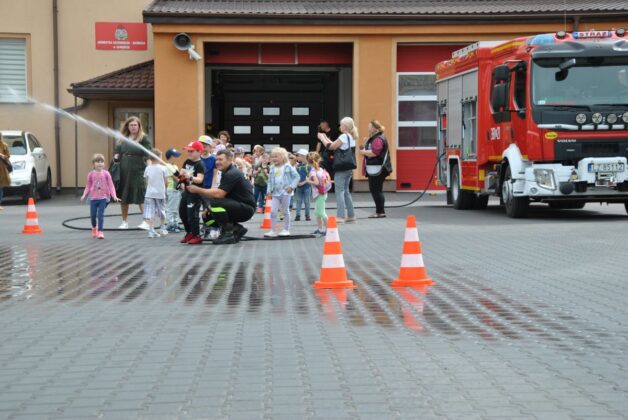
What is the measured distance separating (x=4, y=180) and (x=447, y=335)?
1939 centimetres

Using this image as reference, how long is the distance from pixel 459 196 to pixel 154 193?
27.9 feet

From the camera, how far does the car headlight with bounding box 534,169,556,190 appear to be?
19.3 m

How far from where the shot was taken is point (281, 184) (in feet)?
55.1

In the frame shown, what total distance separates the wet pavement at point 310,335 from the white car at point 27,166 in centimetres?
1379

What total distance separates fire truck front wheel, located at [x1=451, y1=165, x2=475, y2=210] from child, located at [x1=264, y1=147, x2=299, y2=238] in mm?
7472

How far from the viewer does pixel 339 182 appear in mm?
19547

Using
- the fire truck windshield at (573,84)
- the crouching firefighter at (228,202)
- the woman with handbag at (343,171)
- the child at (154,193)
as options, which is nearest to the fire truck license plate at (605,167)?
the fire truck windshield at (573,84)

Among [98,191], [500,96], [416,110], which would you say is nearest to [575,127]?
[500,96]

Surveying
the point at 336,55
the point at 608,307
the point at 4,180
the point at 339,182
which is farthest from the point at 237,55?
the point at 608,307

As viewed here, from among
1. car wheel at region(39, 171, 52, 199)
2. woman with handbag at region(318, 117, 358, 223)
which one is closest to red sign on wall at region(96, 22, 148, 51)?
car wheel at region(39, 171, 52, 199)

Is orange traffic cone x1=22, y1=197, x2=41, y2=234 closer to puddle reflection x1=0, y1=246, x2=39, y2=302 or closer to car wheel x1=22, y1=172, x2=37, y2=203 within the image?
puddle reflection x1=0, y1=246, x2=39, y2=302

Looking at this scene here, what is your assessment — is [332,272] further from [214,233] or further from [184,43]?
[184,43]

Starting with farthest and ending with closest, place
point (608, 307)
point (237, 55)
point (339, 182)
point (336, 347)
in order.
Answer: point (237, 55), point (339, 182), point (608, 307), point (336, 347)

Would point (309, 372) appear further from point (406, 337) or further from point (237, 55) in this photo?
point (237, 55)
